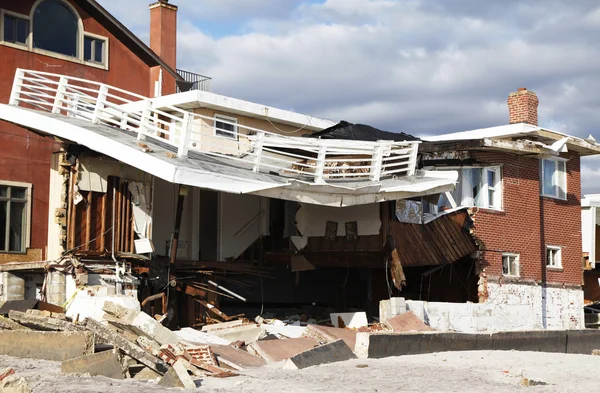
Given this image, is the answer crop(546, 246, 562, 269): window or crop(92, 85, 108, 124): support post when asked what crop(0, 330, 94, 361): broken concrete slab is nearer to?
crop(92, 85, 108, 124): support post

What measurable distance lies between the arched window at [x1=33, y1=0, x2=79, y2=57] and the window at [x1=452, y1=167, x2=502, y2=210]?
487 inches

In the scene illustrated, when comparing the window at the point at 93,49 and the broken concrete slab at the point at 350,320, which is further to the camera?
the window at the point at 93,49

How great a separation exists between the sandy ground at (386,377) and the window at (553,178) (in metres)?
11.5

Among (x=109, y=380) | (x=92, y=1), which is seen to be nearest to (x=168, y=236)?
(x=92, y=1)

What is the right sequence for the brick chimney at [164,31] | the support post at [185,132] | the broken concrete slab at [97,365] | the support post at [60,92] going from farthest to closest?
the brick chimney at [164,31] → the support post at [60,92] → the support post at [185,132] → the broken concrete slab at [97,365]

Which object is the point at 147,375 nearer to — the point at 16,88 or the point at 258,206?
the point at 16,88

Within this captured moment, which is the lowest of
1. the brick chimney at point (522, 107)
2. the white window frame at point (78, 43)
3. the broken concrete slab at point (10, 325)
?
the broken concrete slab at point (10, 325)

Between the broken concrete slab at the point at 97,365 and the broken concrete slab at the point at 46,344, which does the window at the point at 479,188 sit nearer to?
the broken concrete slab at the point at 46,344

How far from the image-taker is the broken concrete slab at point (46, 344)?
14.5m

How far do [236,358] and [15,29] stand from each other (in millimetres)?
13648

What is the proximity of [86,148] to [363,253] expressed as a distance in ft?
26.0

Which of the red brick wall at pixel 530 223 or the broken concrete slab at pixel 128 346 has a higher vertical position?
the red brick wall at pixel 530 223

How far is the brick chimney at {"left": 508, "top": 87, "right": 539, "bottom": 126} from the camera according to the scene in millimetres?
28875

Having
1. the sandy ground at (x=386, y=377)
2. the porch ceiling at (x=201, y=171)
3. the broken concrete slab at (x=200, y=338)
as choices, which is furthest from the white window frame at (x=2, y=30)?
the sandy ground at (x=386, y=377)
